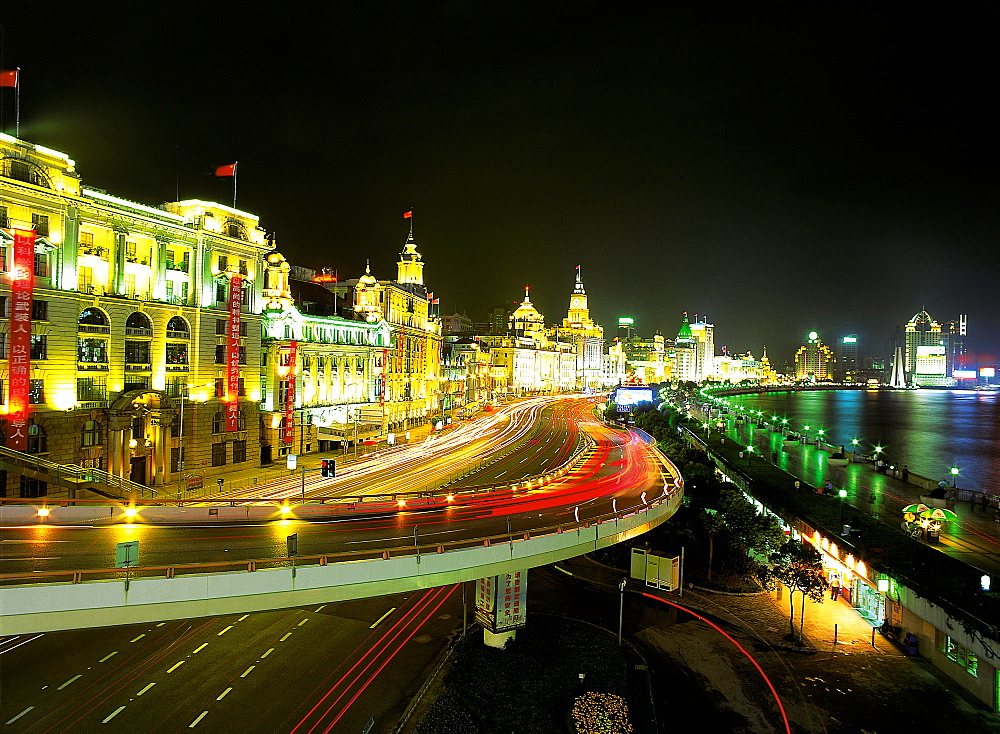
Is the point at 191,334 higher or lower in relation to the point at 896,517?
higher

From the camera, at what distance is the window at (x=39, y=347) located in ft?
114

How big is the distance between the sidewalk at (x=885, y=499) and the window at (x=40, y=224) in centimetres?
4851

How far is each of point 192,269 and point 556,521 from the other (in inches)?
1300

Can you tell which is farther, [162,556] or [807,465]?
[807,465]

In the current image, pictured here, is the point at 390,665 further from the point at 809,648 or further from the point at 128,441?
the point at 128,441

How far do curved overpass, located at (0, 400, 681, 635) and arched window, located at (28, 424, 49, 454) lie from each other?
55.3 feet

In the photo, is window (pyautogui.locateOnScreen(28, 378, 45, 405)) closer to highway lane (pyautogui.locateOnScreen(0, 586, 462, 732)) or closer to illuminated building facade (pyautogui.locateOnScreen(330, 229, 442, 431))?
highway lane (pyautogui.locateOnScreen(0, 586, 462, 732))

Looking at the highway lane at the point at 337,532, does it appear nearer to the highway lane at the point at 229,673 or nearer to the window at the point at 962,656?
the highway lane at the point at 229,673

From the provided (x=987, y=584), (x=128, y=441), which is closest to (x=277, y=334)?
(x=128, y=441)

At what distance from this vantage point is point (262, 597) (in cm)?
1739

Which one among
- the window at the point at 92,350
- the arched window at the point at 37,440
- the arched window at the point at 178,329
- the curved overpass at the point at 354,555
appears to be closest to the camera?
the curved overpass at the point at 354,555

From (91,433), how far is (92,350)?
507 centimetres

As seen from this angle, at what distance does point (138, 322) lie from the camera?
1613 inches

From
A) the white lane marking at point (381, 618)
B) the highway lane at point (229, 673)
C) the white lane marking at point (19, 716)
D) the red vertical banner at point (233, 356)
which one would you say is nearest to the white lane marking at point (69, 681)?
the highway lane at point (229, 673)
